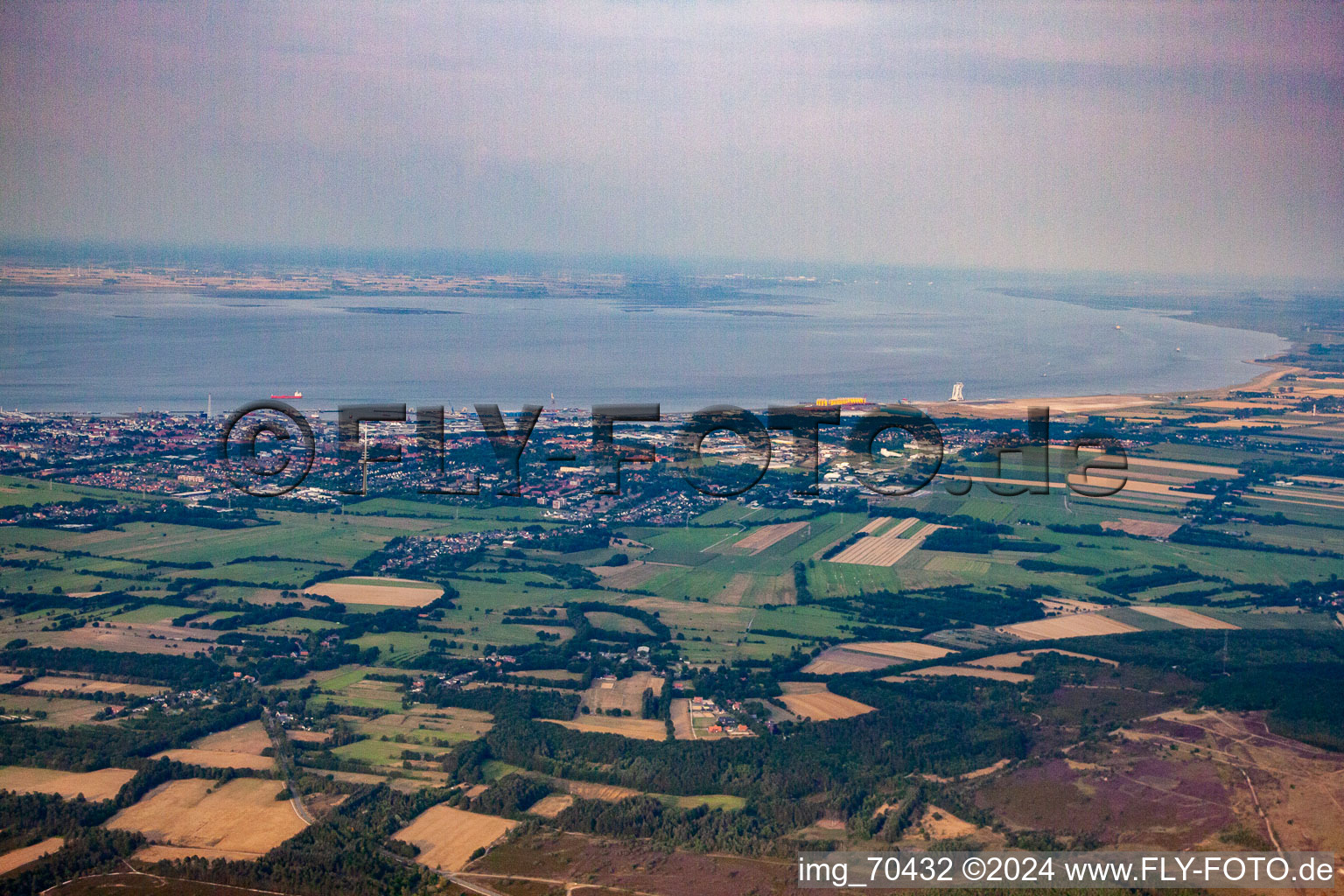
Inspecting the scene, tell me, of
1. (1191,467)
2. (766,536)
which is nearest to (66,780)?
(766,536)

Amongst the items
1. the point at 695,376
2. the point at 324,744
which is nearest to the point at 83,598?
the point at 324,744

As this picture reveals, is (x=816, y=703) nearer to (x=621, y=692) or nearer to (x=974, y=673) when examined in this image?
(x=974, y=673)

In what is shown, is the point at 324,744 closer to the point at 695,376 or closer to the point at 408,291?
the point at 695,376

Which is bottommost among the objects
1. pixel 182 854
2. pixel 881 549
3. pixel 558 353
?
pixel 182 854

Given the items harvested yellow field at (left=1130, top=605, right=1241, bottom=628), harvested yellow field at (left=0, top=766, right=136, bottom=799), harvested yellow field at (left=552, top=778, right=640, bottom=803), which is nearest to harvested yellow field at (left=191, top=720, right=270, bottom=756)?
harvested yellow field at (left=0, top=766, right=136, bottom=799)

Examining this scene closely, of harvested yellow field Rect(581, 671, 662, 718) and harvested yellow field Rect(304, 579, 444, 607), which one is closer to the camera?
harvested yellow field Rect(581, 671, 662, 718)

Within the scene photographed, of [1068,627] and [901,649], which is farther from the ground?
[1068,627]

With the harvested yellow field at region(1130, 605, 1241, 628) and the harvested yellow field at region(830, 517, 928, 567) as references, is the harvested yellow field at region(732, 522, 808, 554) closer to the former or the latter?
the harvested yellow field at region(830, 517, 928, 567)
